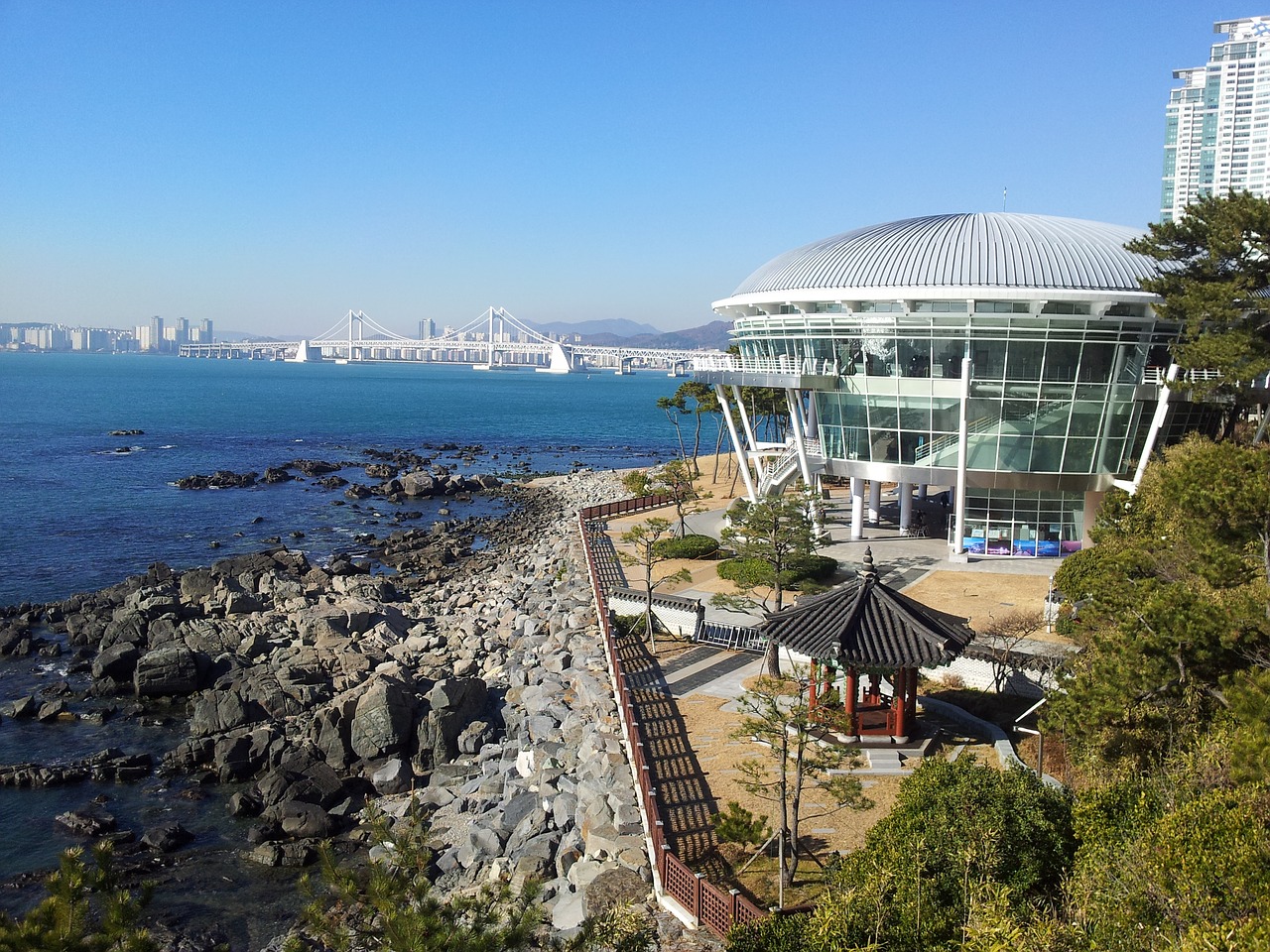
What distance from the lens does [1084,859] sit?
10836 millimetres

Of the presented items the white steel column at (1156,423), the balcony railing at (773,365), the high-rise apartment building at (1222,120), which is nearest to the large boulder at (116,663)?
the balcony railing at (773,365)

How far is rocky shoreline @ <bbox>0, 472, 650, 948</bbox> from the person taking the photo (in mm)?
18484

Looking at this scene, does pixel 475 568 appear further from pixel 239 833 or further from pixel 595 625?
pixel 239 833

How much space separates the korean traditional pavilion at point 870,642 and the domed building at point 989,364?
15.8 meters

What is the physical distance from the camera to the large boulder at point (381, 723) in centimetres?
2447

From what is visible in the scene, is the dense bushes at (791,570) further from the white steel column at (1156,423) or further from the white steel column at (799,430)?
the white steel column at (1156,423)

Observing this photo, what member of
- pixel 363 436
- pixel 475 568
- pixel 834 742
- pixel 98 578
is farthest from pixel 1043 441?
pixel 363 436

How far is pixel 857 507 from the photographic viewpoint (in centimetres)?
3788

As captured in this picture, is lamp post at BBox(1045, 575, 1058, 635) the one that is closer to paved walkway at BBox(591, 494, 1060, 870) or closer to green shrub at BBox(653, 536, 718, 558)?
paved walkway at BBox(591, 494, 1060, 870)

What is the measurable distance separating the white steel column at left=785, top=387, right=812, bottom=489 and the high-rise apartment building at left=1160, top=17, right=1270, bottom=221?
119m

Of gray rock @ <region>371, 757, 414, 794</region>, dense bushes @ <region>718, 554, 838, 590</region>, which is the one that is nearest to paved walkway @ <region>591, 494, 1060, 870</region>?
dense bushes @ <region>718, 554, 838, 590</region>

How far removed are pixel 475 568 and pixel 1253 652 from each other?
3575 cm

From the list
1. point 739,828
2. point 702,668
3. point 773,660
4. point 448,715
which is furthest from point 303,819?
point 739,828

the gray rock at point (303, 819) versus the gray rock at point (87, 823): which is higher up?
the gray rock at point (303, 819)
